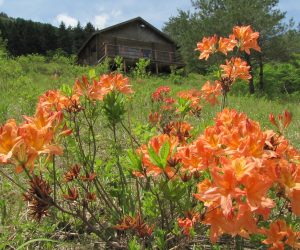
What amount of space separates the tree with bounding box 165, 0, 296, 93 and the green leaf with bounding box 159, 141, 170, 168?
20.3 meters

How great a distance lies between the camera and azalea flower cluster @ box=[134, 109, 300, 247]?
3.31 ft

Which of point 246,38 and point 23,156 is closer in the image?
point 23,156

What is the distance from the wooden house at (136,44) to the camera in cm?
2937

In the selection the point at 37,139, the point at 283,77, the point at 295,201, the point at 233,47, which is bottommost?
the point at 283,77

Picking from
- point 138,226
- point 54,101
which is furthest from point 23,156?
point 54,101

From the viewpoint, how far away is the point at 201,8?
76.8ft

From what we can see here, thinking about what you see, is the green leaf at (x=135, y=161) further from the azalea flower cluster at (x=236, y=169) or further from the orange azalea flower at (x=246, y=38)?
the orange azalea flower at (x=246, y=38)

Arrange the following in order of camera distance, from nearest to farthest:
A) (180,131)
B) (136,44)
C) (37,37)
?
(180,131), (136,44), (37,37)

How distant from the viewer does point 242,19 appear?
20812 mm

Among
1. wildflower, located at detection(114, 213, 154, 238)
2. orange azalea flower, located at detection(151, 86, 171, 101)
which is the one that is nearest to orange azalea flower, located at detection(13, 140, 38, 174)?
wildflower, located at detection(114, 213, 154, 238)

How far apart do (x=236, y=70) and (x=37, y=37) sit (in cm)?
5416

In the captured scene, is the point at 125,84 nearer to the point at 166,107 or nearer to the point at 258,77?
the point at 166,107

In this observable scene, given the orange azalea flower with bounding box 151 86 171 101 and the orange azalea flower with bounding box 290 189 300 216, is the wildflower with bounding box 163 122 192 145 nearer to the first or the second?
the orange azalea flower with bounding box 290 189 300 216

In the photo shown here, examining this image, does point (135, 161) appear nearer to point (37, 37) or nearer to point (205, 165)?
point (205, 165)
